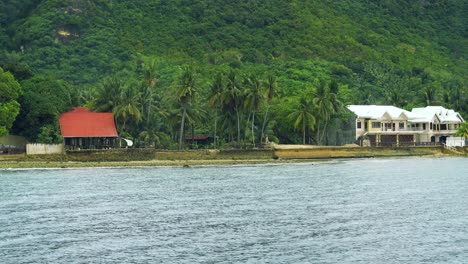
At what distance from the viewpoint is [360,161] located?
103m

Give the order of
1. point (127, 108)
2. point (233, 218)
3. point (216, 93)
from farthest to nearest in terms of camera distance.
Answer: point (216, 93) < point (127, 108) < point (233, 218)

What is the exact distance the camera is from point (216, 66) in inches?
6107

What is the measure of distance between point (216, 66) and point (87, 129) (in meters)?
62.4

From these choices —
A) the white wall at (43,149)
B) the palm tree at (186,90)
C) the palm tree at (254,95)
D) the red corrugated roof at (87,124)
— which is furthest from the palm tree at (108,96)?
the palm tree at (254,95)

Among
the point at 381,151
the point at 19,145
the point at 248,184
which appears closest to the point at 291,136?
the point at 381,151

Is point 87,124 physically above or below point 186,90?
below

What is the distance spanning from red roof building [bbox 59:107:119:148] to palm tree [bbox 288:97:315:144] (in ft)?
82.6

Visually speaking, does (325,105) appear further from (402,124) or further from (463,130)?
(463,130)

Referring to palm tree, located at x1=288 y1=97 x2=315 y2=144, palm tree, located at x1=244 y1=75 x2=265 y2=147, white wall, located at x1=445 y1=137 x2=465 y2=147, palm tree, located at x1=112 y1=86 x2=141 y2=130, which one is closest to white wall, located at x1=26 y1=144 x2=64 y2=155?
palm tree, located at x1=112 y1=86 x2=141 y2=130

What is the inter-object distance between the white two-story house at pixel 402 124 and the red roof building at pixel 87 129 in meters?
40.6

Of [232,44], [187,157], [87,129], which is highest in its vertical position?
[232,44]

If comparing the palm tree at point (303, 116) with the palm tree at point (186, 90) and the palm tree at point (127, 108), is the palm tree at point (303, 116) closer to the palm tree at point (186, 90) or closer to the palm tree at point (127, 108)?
the palm tree at point (186, 90)

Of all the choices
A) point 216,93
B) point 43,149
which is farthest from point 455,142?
point 43,149

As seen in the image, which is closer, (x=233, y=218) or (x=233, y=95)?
(x=233, y=218)
